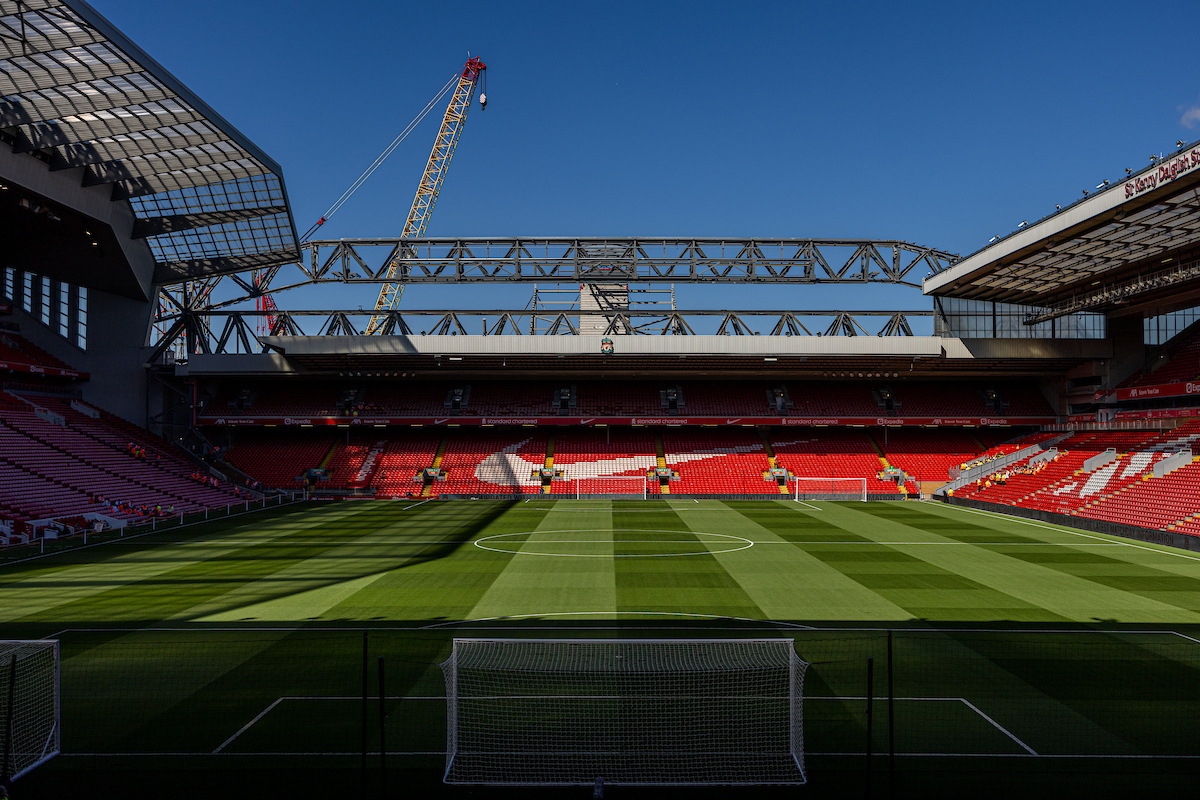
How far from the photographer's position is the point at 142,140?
96.1 ft

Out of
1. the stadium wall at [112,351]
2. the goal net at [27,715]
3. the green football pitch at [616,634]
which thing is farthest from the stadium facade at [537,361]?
the goal net at [27,715]

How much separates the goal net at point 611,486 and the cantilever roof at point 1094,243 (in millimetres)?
23332

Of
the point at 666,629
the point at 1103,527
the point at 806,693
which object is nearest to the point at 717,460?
the point at 1103,527

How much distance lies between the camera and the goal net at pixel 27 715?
8.55 metres

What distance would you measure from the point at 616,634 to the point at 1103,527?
90.4ft

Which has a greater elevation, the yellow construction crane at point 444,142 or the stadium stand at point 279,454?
the yellow construction crane at point 444,142

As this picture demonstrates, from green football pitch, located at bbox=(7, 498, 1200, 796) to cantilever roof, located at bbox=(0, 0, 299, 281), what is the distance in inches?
713

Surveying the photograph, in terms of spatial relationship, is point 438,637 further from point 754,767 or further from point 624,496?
point 624,496

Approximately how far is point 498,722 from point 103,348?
47914 mm

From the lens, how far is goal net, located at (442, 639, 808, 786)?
8.72 metres

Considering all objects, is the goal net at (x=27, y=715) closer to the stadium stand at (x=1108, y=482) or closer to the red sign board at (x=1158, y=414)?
the stadium stand at (x=1108, y=482)

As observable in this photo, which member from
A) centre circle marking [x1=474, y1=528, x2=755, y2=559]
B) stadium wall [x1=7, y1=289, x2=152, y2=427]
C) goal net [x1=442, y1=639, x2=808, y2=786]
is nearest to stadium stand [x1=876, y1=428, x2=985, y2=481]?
centre circle marking [x1=474, y1=528, x2=755, y2=559]

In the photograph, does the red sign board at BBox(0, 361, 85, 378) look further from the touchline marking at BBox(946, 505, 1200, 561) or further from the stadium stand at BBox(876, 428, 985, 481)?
the stadium stand at BBox(876, 428, 985, 481)

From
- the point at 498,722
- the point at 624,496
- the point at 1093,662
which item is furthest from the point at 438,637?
the point at 624,496
